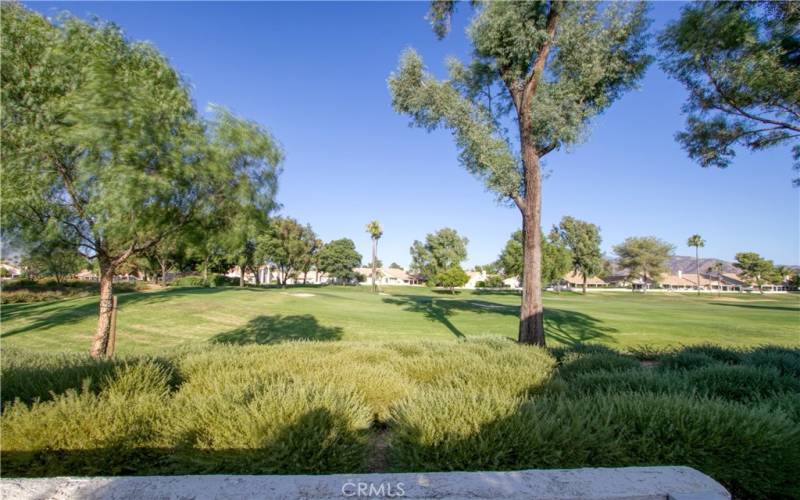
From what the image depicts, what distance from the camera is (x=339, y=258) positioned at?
298 ft

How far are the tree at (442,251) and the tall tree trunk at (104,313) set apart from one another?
7823 centimetres

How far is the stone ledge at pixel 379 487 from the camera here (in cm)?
213

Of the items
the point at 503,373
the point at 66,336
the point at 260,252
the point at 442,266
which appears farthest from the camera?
the point at 442,266

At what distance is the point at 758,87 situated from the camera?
945 cm

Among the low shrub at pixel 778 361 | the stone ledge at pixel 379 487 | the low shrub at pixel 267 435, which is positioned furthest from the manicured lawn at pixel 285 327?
the stone ledge at pixel 379 487

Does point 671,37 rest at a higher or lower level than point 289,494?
higher

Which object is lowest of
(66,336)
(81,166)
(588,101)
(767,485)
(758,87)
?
(66,336)

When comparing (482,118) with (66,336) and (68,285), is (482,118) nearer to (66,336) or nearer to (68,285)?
(66,336)

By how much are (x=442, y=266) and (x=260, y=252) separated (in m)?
44.9

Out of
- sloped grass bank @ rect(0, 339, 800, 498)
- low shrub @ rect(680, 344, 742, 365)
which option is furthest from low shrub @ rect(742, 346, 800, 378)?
sloped grass bank @ rect(0, 339, 800, 498)

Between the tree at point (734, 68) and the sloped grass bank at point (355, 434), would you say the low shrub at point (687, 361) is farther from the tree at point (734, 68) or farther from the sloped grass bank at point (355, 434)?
the tree at point (734, 68)

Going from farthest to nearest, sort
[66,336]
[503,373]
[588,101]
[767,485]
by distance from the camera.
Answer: [66,336]
[588,101]
[503,373]
[767,485]

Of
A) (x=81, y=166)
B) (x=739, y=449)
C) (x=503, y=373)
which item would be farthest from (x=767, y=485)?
(x=81, y=166)

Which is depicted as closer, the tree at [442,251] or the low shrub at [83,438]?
the low shrub at [83,438]
